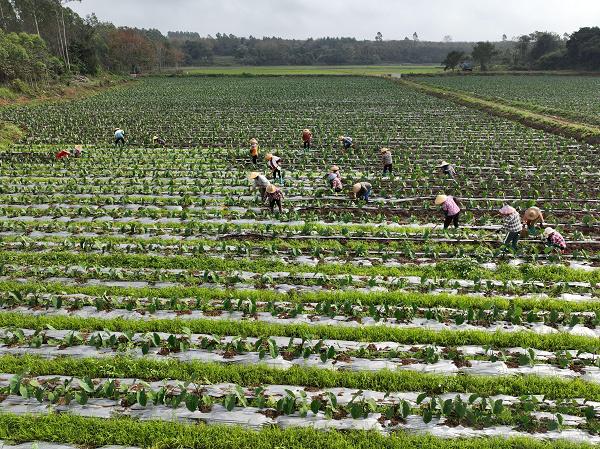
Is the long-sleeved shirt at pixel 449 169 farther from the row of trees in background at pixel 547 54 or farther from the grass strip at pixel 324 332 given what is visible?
the row of trees in background at pixel 547 54

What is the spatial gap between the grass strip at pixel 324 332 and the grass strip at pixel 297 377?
76 cm

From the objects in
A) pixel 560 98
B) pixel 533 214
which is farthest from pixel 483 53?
pixel 533 214

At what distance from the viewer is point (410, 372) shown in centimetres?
→ 614

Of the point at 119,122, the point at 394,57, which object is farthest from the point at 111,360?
the point at 394,57

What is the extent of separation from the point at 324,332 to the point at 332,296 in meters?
1.14

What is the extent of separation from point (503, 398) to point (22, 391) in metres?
6.24

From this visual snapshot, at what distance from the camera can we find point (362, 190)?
13.3m

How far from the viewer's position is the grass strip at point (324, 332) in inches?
266

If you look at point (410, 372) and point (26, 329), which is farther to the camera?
point (26, 329)

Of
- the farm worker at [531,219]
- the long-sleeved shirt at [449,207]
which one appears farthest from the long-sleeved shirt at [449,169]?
the farm worker at [531,219]

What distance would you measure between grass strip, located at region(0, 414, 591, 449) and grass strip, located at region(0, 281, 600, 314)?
2.80 m

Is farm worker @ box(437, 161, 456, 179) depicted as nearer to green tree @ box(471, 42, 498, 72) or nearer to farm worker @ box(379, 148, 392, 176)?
farm worker @ box(379, 148, 392, 176)

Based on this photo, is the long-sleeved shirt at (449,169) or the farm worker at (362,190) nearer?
the farm worker at (362,190)

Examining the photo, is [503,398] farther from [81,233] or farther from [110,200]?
[110,200]
